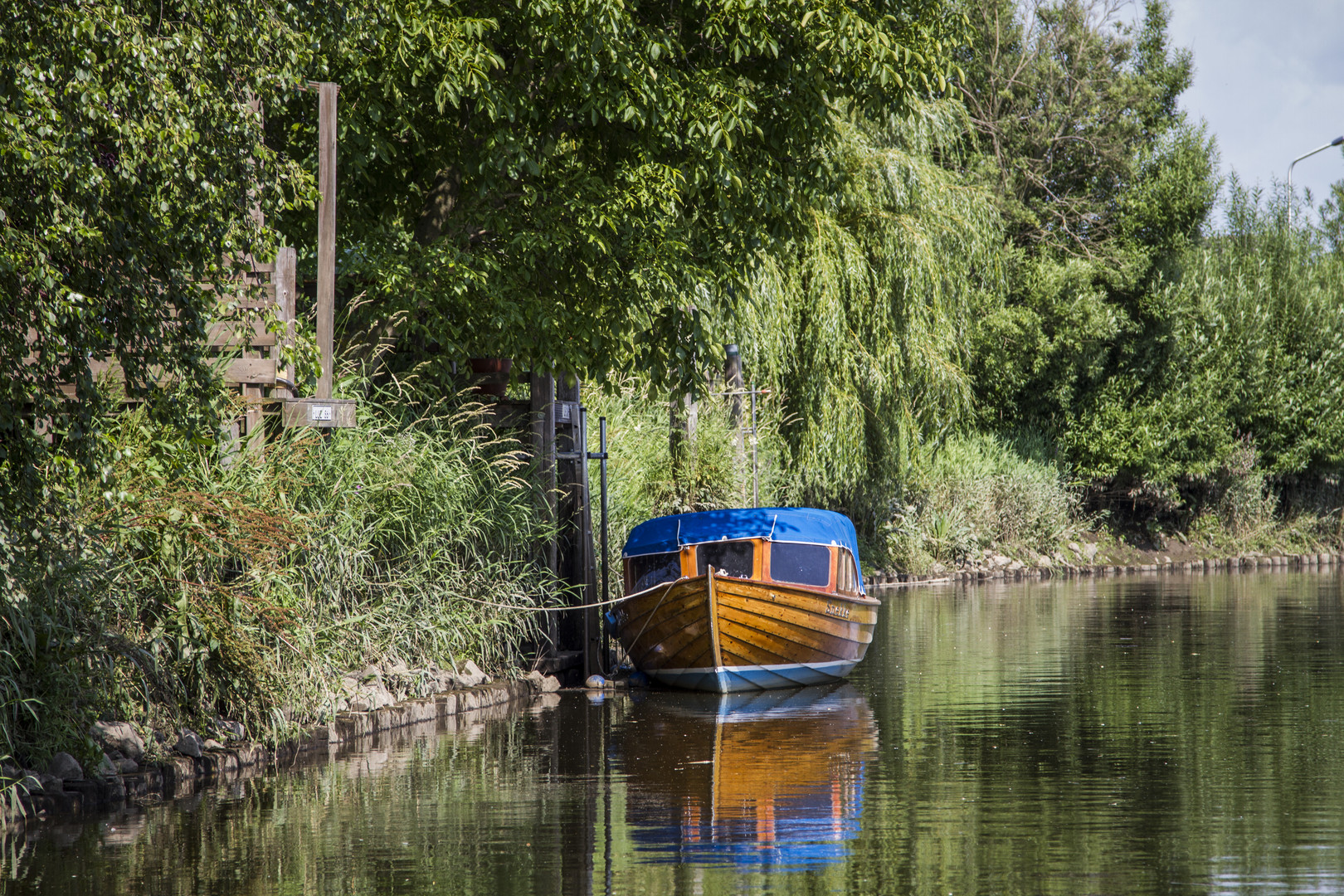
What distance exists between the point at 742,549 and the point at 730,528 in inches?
10.6

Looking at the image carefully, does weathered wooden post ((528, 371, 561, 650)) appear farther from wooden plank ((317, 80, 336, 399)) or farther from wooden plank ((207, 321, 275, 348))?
wooden plank ((207, 321, 275, 348))

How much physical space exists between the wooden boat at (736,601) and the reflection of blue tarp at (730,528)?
0.5 inches

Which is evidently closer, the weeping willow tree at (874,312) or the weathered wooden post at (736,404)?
the weathered wooden post at (736,404)

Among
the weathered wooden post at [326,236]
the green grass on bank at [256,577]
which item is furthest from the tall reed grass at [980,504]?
the weathered wooden post at [326,236]

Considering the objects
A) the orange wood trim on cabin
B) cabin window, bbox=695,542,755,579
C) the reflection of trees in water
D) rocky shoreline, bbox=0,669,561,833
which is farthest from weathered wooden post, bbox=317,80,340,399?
the reflection of trees in water

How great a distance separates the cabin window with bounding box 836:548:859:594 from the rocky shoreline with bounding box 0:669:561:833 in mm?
4351

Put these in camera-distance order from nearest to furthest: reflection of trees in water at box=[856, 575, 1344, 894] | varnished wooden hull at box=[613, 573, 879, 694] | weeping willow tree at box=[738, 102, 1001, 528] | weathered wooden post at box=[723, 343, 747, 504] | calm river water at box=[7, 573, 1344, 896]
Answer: calm river water at box=[7, 573, 1344, 896] → reflection of trees in water at box=[856, 575, 1344, 894] → varnished wooden hull at box=[613, 573, 879, 694] → weathered wooden post at box=[723, 343, 747, 504] → weeping willow tree at box=[738, 102, 1001, 528]

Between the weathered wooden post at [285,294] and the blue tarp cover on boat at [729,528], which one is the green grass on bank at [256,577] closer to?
the weathered wooden post at [285,294]

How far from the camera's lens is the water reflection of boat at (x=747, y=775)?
7.93 meters

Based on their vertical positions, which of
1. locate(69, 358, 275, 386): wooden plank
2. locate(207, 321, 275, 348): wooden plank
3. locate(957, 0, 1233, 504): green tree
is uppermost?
locate(957, 0, 1233, 504): green tree

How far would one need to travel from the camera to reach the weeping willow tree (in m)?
24.6

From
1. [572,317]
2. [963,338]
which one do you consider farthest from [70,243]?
[963,338]

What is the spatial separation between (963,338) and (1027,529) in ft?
27.8

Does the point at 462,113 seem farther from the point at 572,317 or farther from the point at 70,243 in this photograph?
the point at 70,243
